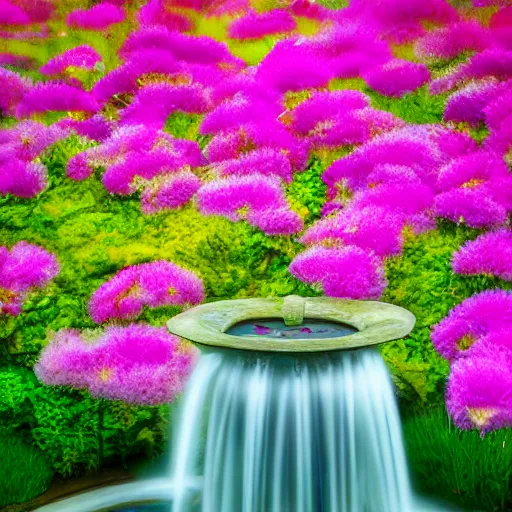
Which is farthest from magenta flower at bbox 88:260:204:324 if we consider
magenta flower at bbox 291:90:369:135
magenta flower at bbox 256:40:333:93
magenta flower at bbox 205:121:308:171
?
magenta flower at bbox 256:40:333:93

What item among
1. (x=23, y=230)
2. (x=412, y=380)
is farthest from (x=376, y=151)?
(x=23, y=230)

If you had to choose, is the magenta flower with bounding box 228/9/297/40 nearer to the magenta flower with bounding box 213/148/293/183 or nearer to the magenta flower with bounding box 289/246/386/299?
the magenta flower with bounding box 213/148/293/183

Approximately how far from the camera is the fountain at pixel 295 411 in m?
3.18

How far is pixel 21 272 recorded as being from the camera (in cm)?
488

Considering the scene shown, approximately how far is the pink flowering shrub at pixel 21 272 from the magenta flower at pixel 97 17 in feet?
12.9

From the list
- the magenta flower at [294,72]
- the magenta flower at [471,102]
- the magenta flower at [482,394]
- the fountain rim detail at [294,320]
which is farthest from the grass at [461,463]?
the magenta flower at [294,72]

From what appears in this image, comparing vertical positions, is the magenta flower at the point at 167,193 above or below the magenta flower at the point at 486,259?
above

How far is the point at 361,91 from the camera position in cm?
674

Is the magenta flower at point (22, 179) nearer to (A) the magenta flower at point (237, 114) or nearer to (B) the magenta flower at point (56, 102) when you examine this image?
(B) the magenta flower at point (56, 102)

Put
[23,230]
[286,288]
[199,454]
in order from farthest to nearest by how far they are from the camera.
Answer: [23,230]
[286,288]
[199,454]

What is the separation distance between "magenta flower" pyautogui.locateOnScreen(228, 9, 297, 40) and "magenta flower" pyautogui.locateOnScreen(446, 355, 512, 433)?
492 centimetres

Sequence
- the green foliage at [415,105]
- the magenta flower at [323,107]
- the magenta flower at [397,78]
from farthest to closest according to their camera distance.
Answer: the magenta flower at [397,78] < the green foliage at [415,105] < the magenta flower at [323,107]

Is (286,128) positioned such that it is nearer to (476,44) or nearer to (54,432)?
(476,44)

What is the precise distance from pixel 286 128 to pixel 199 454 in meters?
3.33
